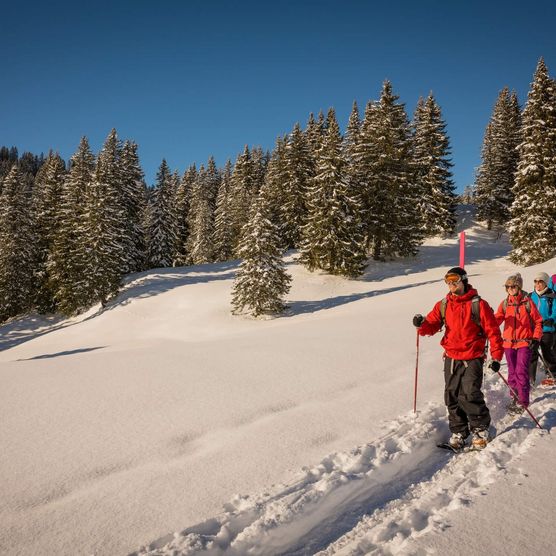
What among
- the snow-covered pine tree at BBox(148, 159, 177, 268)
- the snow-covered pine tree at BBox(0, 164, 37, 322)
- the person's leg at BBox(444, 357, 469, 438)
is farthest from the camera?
the snow-covered pine tree at BBox(148, 159, 177, 268)

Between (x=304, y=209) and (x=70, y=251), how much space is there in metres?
21.5

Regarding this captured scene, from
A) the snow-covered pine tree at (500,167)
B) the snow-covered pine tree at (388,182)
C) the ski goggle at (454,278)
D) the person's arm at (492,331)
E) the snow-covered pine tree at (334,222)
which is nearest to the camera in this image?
the person's arm at (492,331)

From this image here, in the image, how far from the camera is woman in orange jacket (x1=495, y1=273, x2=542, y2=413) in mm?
6184

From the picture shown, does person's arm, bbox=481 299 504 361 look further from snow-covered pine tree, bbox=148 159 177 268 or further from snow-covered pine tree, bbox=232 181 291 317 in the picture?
snow-covered pine tree, bbox=148 159 177 268

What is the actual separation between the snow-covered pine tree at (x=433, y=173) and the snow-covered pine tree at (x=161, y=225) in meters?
27.7

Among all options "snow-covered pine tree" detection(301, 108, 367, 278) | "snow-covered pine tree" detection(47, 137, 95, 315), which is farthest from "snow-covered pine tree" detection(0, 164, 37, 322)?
"snow-covered pine tree" detection(301, 108, 367, 278)

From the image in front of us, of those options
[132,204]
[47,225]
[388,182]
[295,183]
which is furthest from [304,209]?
[47,225]

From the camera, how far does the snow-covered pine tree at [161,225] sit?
44406 mm

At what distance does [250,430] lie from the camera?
516cm

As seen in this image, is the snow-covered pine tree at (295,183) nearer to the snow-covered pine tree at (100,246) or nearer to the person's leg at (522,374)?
the snow-covered pine tree at (100,246)

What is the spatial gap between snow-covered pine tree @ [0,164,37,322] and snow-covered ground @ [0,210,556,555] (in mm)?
29282

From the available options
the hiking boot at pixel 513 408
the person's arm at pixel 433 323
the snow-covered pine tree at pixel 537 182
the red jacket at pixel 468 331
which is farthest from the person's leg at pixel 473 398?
the snow-covered pine tree at pixel 537 182

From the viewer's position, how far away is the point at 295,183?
125 ft

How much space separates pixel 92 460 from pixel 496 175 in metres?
47.8
